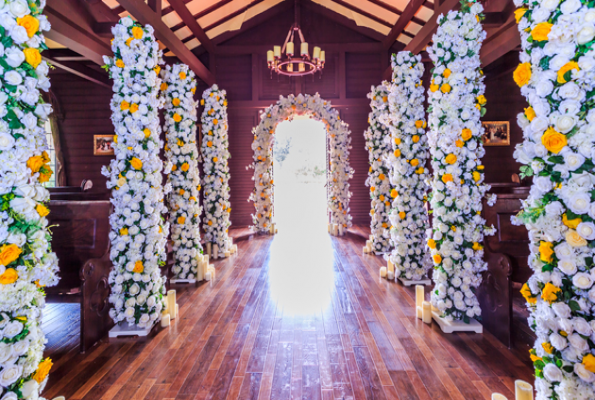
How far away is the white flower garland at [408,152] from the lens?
4.38 m

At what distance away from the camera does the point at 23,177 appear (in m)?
1.68

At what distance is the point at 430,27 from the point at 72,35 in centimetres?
516

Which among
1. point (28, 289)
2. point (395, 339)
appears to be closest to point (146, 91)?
point (28, 289)

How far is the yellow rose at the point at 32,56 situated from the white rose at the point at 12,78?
0.09 metres

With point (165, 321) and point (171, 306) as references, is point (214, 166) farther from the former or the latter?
point (165, 321)

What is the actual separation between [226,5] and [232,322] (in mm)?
7541

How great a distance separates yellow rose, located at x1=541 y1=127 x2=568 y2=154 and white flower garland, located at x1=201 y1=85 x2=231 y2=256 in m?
5.22

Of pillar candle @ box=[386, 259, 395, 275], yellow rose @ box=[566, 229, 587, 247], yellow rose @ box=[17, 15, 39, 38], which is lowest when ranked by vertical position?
pillar candle @ box=[386, 259, 395, 275]

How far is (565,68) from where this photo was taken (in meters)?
1.54

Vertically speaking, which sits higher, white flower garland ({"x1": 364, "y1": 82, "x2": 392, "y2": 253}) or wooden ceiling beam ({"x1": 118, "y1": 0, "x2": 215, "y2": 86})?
wooden ceiling beam ({"x1": 118, "y1": 0, "x2": 215, "y2": 86})

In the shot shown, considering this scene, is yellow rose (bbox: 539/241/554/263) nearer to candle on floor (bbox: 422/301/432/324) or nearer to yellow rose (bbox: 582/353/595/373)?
yellow rose (bbox: 582/353/595/373)

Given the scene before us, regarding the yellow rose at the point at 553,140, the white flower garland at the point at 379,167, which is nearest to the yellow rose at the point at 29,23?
the yellow rose at the point at 553,140

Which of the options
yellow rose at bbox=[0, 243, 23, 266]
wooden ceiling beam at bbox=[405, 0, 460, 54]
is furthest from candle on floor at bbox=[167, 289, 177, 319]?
wooden ceiling beam at bbox=[405, 0, 460, 54]

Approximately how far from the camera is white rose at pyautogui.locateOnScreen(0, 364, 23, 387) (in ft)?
5.19
